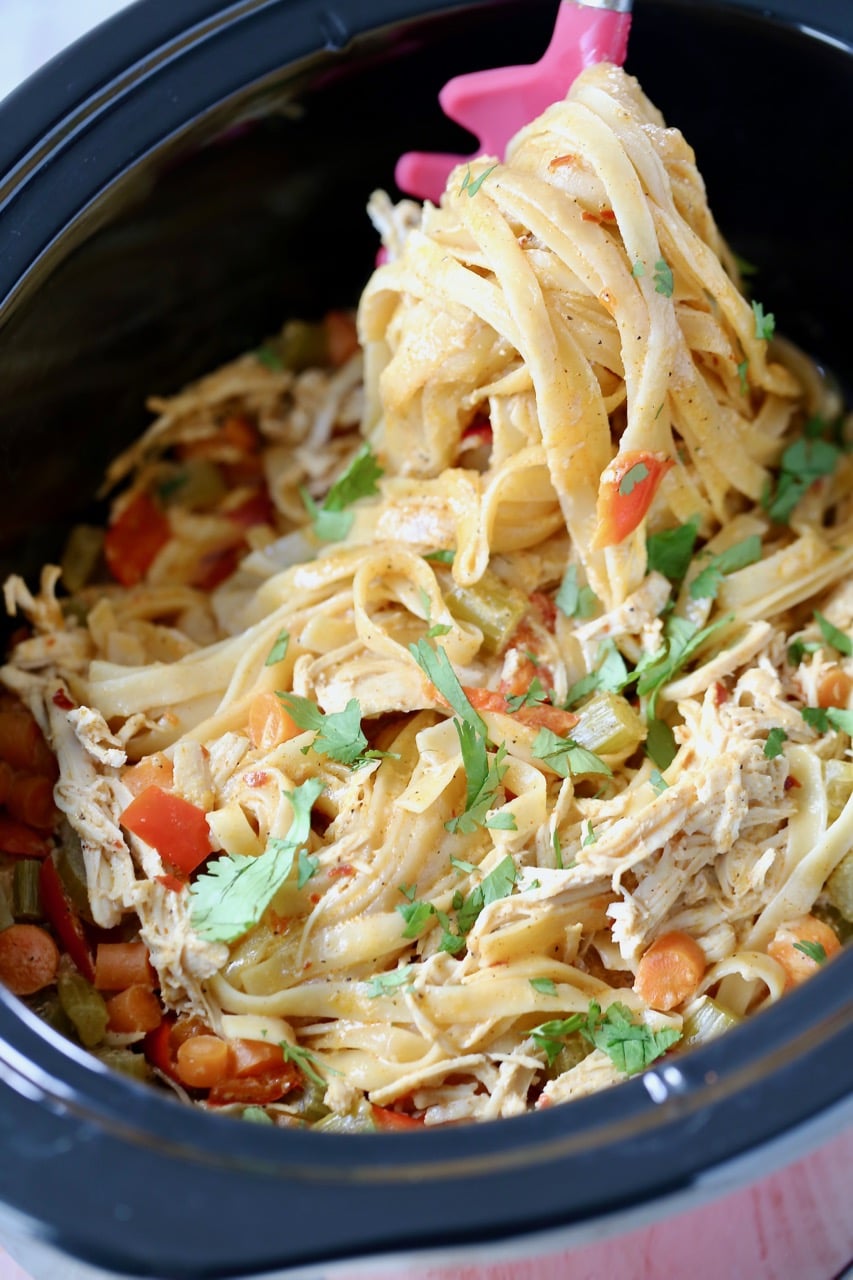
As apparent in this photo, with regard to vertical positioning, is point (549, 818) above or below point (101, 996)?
below

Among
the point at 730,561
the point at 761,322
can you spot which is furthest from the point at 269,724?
the point at 761,322

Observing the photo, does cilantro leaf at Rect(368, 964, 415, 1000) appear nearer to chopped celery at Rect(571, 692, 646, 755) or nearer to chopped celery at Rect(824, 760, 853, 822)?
chopped celery at Rect(571, 692, 646, 755)

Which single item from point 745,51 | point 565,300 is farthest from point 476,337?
point 745,51

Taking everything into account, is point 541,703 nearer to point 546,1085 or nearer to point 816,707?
point 816,707

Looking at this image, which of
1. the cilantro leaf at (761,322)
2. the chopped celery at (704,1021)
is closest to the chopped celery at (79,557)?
the cilantro leaf at (761,322)

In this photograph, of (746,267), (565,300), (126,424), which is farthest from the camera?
(126,424)

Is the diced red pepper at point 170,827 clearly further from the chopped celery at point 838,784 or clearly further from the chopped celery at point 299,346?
the chopped celery at point 299,346

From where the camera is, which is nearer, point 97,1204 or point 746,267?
point 97,1204
